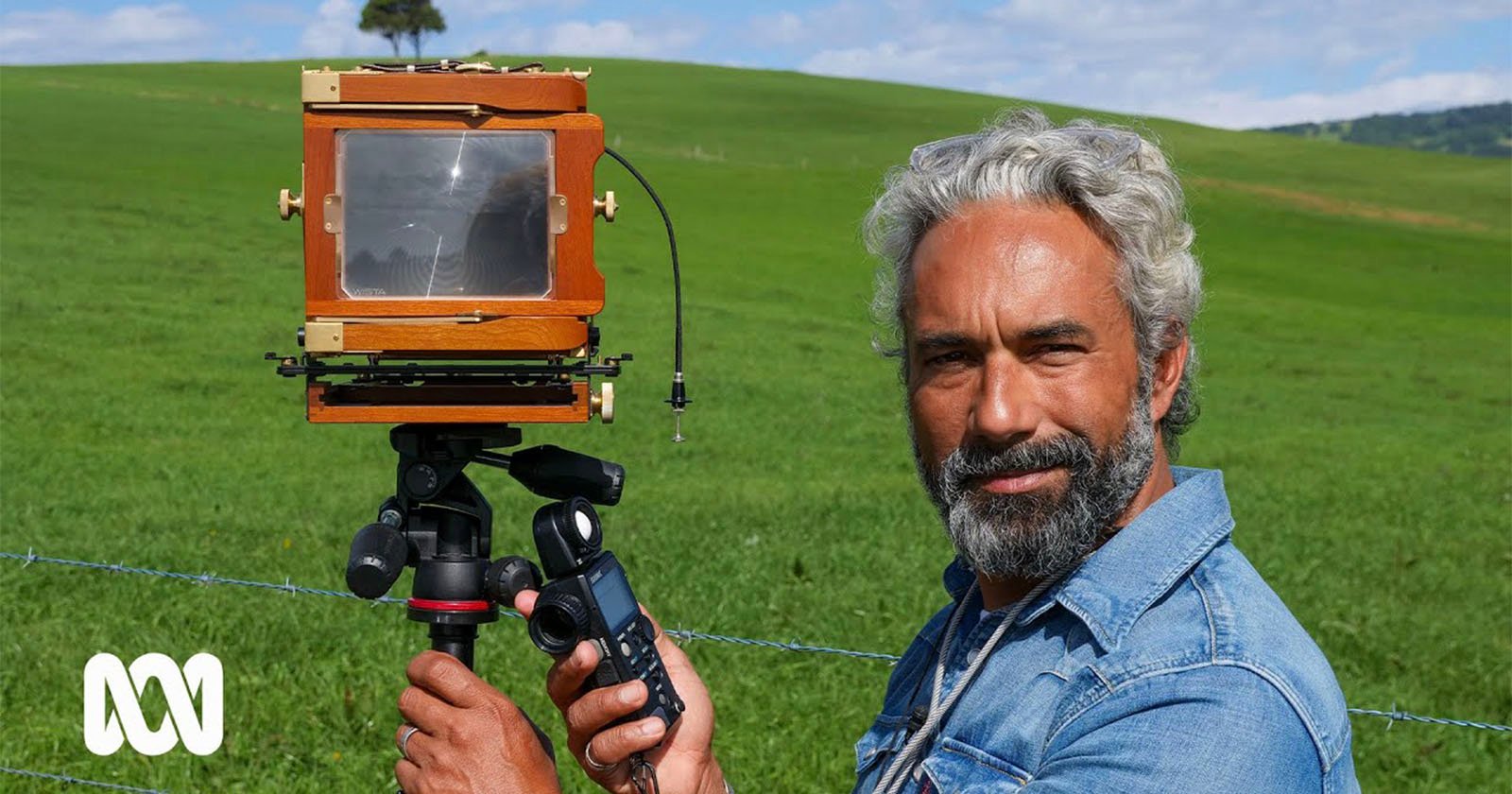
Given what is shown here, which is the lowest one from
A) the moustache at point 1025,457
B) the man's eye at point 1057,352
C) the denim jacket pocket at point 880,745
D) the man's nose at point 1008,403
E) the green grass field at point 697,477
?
the green grass field at point 697,477

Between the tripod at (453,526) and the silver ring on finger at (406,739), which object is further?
the tripod at (453,526)

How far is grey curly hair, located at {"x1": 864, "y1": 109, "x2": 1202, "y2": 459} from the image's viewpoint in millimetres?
2217

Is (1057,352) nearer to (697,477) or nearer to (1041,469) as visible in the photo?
(1041,469)

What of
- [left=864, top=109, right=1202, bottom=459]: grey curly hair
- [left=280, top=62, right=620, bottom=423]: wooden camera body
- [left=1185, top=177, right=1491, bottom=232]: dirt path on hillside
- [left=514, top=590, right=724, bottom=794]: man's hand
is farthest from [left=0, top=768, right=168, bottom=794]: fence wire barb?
[left=1185, top=177, right=1491, bottom=232]: dirt path on hillside

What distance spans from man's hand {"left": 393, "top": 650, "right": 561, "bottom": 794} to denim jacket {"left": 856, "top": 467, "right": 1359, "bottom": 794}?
554 millimetres

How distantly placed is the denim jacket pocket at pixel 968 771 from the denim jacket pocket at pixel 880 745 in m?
0.17

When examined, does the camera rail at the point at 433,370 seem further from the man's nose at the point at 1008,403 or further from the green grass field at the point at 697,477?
the green grass field at the point at 697,477

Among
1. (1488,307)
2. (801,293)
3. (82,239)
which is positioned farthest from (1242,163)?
(82,239)

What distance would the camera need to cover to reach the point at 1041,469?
2.25m

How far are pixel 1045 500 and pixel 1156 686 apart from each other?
375 millimetres

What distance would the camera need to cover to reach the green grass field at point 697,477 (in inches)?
→ 243

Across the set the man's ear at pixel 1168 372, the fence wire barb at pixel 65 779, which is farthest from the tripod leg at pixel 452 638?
the fence wire barb at pixel 65 779

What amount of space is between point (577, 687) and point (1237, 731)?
0.94 metres

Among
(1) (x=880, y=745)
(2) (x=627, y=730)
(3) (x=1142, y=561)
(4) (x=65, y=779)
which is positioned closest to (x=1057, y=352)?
(3) (x=1142, y=561)
